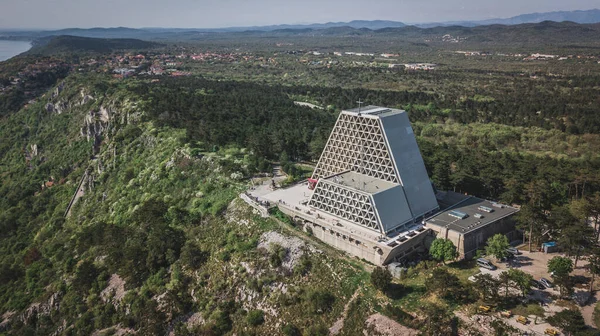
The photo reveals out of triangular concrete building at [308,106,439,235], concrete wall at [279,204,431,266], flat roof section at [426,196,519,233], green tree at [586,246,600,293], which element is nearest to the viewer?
green tree at [586,246,600,293]

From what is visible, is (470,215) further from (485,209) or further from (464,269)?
(464,269)

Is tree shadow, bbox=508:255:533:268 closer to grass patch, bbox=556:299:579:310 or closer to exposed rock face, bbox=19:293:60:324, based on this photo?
grass patch, bbox=556:299:579:310

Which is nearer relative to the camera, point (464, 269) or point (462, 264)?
point (464, 269)

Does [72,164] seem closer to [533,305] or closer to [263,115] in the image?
[263,115]

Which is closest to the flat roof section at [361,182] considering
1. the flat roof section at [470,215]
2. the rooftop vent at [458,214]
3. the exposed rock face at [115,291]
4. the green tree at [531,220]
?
the flat roof section at [470,215]

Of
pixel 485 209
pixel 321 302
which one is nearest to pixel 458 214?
pixel 485 209

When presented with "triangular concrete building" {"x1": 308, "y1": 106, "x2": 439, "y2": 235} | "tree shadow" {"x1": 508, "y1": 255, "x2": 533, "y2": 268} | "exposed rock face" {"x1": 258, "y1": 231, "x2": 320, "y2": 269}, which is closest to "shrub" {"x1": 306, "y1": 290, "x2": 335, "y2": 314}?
"exposed rock face" {"x1": 258, "y1": 231, "x2": 320, "y2": 269}
